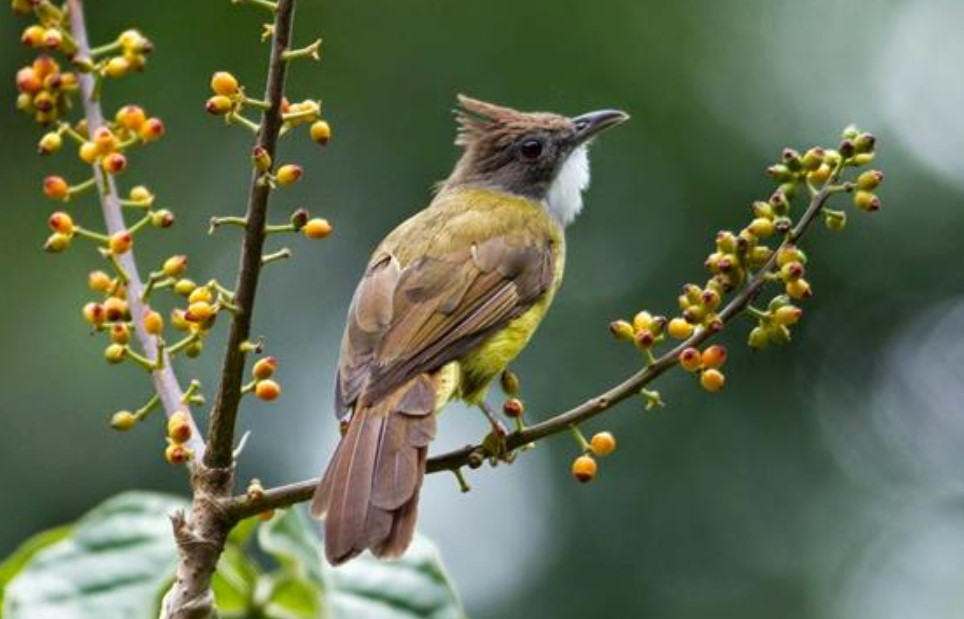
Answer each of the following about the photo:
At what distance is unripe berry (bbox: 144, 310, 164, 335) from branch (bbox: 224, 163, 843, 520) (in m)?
0.31

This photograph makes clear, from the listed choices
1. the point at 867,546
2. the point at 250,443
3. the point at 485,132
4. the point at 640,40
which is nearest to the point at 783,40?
the point at 640,40

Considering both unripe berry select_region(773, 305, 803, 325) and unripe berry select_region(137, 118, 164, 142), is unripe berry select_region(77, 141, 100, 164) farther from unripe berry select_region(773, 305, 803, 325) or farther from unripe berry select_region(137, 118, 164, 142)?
unripe berry select_region(773, 305, 803, 325)

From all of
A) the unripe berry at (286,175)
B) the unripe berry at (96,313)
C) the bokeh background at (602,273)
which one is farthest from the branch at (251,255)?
the bokeh background at (602,273)

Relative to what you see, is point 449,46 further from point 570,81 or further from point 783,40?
point 783,40

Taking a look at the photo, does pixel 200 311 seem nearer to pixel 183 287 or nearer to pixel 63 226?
pixel 183 287

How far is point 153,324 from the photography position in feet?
8.84

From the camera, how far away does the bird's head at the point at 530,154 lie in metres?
5.29

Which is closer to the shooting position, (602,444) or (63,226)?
(63,226)

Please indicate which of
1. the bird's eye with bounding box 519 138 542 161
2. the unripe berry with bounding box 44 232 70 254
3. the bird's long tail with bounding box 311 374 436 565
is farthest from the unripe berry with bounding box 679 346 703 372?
the bird's eye with bounding box 519 138 542 161

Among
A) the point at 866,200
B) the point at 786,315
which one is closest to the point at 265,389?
the point at 786,315

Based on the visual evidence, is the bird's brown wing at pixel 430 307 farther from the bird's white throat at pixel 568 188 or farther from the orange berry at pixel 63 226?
the orange berry at pixel 63 226

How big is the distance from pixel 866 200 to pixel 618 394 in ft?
1.75

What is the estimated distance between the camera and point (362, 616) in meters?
3.29

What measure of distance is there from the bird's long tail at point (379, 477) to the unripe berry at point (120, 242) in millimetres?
496
